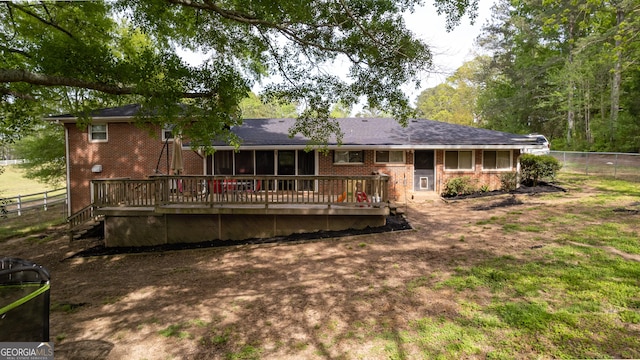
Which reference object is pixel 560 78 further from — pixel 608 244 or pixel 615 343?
pixel 615 343

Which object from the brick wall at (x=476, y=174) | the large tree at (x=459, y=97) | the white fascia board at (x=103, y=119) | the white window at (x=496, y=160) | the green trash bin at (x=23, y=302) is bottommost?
the green trash bin at (x=23, y=302)

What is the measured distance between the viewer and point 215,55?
11523mm

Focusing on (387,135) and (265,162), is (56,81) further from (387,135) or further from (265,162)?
(387,135)

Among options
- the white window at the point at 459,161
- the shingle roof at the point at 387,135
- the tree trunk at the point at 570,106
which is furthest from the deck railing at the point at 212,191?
the tree trunk at the point at 570,106

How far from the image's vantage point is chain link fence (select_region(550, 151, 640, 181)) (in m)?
17.5

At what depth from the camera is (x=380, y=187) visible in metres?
10.1

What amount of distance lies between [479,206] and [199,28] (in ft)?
38.8

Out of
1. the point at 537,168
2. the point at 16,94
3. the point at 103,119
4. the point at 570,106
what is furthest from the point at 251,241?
the point at 570,106

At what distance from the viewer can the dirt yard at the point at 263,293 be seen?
4379 millimetres

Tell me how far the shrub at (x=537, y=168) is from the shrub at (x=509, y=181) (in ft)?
3.62

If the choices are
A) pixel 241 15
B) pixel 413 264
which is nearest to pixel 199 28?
pixel 241 15

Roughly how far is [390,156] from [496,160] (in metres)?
5.27

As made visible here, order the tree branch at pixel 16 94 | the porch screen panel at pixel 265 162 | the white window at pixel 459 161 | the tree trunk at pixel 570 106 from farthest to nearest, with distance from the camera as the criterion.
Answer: the tree trunk at pixel 570 106 → the white window at pixel 459 161 → the porch screen panel at pixel 265 162 → the tree branch at pixel 16 94

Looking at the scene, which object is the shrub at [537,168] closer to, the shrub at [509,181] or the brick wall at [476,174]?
the brick wall at [476,174]
